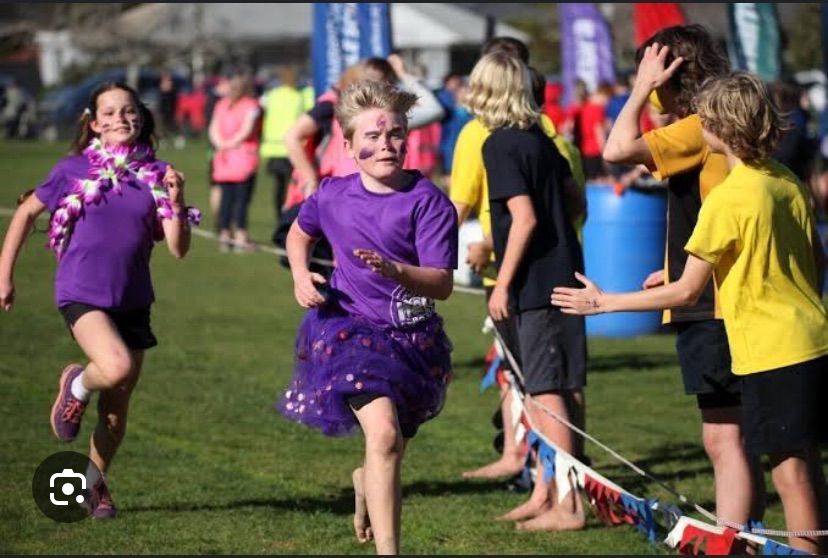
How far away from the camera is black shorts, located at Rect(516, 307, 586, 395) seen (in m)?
7.06

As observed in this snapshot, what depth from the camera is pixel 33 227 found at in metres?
7.11

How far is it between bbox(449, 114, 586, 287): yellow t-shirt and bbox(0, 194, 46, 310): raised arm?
1.89 metres

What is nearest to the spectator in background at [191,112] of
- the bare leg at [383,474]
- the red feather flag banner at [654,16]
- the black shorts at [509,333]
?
the red feather flag banner at [654,16]

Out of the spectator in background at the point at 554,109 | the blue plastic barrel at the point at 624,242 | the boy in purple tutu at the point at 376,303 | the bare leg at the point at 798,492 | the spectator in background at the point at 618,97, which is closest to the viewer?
the bare leg at the point at 798,492

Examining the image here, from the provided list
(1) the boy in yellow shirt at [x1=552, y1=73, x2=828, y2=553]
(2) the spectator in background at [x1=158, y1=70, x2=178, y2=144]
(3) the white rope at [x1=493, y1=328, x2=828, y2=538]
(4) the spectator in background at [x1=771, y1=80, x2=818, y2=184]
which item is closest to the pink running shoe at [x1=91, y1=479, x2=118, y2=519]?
(3) the white rope at [x1=493, y1=328, x2=828, y2=538]

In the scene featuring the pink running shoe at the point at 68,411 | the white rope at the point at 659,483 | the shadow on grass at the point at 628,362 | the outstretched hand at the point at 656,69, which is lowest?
the shadow on grass at the point at 628,362

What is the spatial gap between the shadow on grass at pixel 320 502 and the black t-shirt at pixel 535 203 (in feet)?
3.99

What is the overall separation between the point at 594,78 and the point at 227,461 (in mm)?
20410

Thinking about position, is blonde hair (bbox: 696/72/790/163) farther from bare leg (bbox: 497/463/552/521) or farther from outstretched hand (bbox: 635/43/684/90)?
bare leg (bbox: 497/463/552/521)

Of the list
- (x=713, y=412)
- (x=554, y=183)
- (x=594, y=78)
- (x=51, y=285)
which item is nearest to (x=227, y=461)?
(x=554, y=183)

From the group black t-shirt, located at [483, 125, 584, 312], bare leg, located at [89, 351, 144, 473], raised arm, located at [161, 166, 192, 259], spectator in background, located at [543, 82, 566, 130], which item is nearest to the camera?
raised arm, located at [161, 166, 192, 259]

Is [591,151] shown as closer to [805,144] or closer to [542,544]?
[805,144]

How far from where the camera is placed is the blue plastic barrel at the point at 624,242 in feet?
43.6

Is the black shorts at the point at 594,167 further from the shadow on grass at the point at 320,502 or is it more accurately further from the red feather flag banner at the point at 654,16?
the shadow on grass at the point at 320,502
